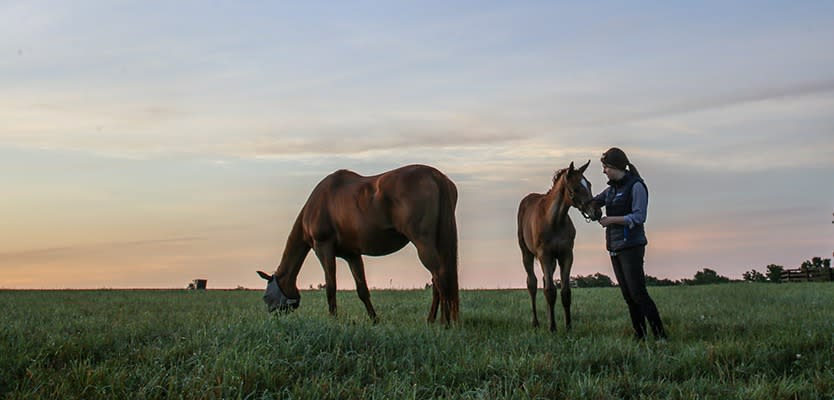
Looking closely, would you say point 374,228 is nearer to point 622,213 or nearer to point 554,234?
point 554,234

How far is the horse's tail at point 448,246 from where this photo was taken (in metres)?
9.57

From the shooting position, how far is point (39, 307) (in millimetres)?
14273

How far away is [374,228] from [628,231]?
11.5ft

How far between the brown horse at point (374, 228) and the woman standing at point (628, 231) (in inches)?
86.0

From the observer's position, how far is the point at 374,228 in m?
10.0

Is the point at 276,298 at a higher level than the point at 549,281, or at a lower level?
lower

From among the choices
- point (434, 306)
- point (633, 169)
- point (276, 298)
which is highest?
point (633, 169)

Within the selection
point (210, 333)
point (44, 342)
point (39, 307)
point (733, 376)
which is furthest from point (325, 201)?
point (39, 307)

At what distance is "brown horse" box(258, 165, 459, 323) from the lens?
950 centimetres

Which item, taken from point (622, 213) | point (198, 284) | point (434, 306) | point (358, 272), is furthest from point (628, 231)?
point (198, 284)

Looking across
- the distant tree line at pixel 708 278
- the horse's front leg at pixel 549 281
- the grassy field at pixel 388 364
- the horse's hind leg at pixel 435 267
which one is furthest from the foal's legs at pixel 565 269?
the distant tree line at pixel 708 278

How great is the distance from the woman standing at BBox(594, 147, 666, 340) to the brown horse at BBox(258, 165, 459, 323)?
2184mm

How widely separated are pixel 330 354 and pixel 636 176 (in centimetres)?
459

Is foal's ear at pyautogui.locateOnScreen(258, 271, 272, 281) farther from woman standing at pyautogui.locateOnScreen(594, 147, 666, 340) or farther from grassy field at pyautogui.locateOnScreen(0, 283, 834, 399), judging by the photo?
woman standing at pyautogui.locateOnScreen(594, 147, 666, 340)
